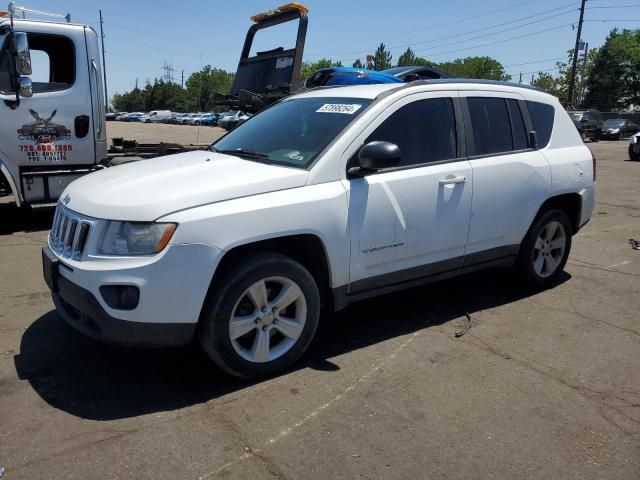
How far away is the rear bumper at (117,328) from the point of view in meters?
3.00

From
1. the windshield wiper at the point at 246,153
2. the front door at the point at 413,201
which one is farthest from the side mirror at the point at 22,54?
the front door at the point at 413,201

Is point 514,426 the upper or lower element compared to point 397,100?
lower

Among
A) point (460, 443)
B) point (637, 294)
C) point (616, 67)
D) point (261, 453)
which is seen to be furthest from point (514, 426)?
point (616, 67)

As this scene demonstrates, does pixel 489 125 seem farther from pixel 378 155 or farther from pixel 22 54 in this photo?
pixel 22 54

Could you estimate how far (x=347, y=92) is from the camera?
432cm

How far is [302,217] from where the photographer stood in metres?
3.40

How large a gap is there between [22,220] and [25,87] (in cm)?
228

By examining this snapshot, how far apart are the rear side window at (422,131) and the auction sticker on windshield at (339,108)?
0.24 meters

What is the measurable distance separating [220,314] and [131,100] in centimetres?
11020

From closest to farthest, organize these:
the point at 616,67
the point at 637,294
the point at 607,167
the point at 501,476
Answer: the point at 501,476
the point at 637,294
the point at 607,167
the point at 616,67

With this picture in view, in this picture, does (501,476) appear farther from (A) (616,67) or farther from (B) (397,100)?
(A) (616,67)


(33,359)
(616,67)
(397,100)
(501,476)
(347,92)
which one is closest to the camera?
(501,476)

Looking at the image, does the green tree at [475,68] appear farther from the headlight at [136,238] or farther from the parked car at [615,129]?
the headlight at [136,238]

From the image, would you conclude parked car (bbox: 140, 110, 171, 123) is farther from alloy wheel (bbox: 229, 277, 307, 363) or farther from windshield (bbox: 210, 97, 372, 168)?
alloy wheel (bbox: 229, 277, 307, 363)
